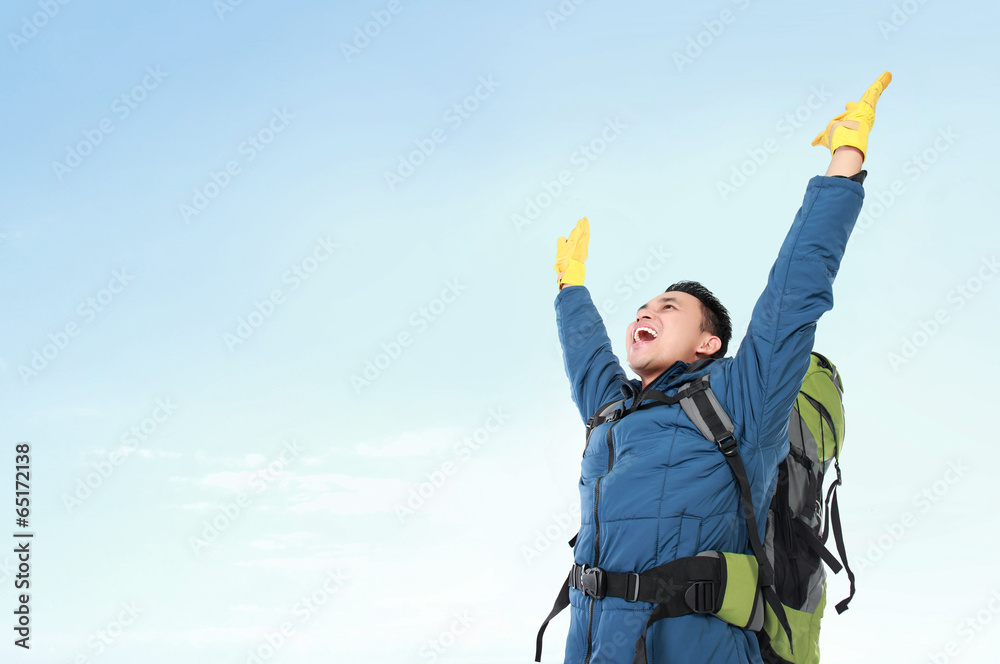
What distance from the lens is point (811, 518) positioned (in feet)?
12.1

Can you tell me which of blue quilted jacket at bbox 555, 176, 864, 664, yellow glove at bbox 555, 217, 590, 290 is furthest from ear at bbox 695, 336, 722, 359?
yellow glove at bbox 555, 217, 590, 290

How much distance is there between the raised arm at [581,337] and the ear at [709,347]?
0.53 m

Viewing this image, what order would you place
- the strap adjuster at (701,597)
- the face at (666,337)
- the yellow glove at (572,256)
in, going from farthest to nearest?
the yellow glove at (572,256)
the face at (666,337)
the strap adjuster at (701,597)

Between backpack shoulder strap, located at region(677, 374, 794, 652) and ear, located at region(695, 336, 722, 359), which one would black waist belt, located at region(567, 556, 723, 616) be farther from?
ear, located at region(695, 336, 722, 359)

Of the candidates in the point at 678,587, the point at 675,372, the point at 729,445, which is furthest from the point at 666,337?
the point at 678,587

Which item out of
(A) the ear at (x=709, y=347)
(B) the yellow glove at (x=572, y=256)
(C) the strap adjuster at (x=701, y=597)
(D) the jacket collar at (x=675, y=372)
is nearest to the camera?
(C) the strap adjuster at (x=701, y=597)

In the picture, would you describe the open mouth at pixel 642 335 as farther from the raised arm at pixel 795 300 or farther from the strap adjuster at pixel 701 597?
the strap adjuster at pixel 701 597

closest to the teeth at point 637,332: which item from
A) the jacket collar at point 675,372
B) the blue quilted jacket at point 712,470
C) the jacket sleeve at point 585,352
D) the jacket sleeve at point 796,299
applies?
the jacket collar at point 675,372

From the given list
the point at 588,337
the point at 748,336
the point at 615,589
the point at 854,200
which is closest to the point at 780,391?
the point at 748,336

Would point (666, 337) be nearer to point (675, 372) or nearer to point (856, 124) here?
point (675, 372)

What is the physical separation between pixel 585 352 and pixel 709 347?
762 mm

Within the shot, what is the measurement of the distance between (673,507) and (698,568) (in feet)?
0.87

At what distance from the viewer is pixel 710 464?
3.38 metres

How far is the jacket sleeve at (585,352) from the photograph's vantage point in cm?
445
